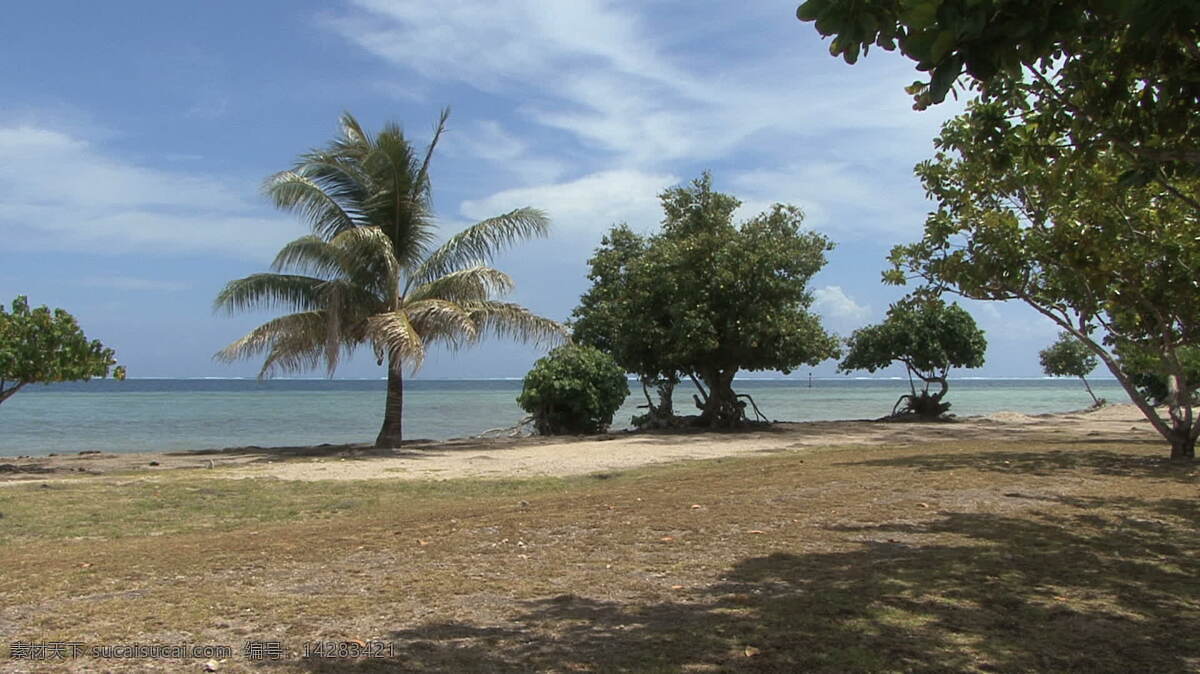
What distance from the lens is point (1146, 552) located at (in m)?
6.10

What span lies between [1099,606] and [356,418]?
46.1 metres

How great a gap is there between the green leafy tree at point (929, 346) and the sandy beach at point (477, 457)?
9621 millimetres

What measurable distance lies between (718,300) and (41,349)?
1566 cm

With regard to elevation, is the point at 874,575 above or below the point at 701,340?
below

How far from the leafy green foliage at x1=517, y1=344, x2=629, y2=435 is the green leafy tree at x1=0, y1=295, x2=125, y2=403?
11870mm

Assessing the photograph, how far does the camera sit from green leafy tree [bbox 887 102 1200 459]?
1020 cm

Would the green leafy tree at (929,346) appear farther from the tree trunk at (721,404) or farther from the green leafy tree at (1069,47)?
the green leafy tree at (1069,47)

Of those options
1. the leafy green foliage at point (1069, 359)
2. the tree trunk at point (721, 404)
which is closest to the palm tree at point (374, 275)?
the tree trunk at point (721, 404)

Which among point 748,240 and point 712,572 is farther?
point 748,240

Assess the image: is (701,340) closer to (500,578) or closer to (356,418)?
(500,578)

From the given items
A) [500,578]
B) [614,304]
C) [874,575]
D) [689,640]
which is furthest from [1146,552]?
[614,304]

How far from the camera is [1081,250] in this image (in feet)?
34.0

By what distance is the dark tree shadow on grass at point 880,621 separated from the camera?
12.5 feet

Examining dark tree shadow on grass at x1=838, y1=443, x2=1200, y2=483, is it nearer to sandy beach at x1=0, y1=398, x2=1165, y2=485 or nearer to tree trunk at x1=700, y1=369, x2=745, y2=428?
sandy beach at x1=0, y1=398, x2=1165, y2=485
